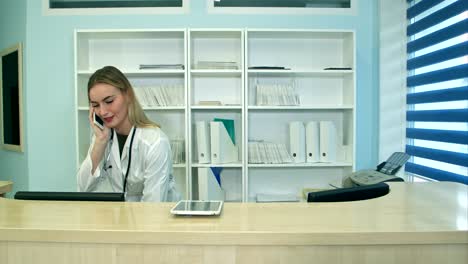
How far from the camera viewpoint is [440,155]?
2479 millimetres

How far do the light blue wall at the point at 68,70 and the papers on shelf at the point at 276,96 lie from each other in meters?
0.61

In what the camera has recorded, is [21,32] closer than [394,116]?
No

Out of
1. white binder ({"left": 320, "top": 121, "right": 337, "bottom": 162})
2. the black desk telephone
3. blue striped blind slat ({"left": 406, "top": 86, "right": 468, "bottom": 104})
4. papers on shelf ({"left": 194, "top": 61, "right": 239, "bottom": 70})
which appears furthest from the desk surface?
papers on shelf ({"left": 194, "top": 61, "right": 239, "bottom": 70})

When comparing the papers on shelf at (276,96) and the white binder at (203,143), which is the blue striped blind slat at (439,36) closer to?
the papers on shelf at (276,96)

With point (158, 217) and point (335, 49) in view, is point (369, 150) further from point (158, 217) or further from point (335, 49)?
point (158, 217)

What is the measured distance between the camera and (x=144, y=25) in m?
3.21

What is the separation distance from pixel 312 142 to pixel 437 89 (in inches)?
38.2

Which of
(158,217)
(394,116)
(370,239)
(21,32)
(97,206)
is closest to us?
(370,239)

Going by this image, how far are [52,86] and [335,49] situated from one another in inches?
100

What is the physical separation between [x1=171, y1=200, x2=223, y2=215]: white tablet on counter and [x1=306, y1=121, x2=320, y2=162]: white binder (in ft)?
6.17

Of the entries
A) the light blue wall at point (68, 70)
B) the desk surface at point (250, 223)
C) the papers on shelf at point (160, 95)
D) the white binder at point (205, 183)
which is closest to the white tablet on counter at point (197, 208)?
the desk surface at point (250, 223)

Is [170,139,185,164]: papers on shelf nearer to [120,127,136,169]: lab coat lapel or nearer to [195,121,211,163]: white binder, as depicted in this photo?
[195,121,211,163]: white binder

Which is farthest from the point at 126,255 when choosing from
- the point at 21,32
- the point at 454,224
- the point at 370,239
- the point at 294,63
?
the point at 21,32

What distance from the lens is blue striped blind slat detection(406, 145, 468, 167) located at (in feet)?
7.30
